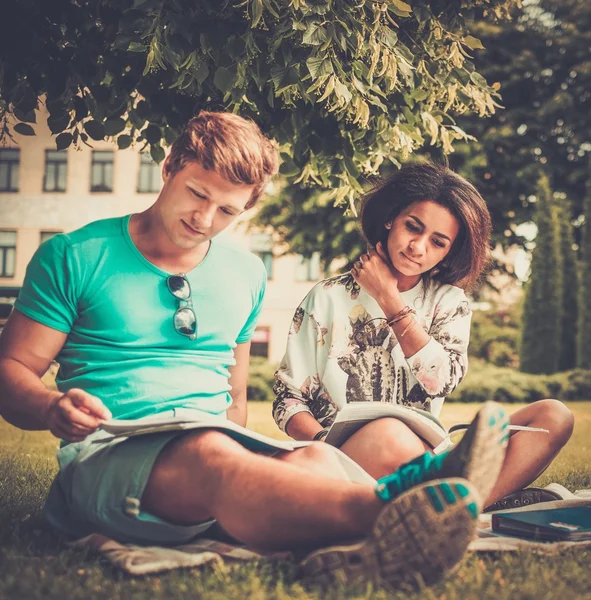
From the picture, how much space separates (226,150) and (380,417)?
1.16m

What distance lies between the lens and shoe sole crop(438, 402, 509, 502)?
2199 mm

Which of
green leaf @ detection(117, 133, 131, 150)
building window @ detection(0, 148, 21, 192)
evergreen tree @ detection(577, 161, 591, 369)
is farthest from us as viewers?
building window @ detection(0, 148, 21, 192)

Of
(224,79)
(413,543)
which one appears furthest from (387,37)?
(413,543)

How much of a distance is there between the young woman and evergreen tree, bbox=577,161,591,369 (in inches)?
667

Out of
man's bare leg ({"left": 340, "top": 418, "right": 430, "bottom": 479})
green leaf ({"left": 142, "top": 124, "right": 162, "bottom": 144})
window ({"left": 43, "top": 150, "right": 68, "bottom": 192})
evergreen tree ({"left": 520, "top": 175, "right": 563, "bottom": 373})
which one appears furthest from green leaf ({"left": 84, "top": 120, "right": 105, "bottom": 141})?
window ({"left": 43, "top": 150, "right": 68, "bottom": 192})

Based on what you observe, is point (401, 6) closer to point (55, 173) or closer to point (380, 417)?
point (380, 417)

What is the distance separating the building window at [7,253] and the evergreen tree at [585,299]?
1570cm

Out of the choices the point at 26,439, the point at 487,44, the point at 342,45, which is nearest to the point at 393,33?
the point at 342,45

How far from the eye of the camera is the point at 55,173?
2558 cm

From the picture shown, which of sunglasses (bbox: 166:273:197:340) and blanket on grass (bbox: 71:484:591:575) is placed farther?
sunglasses (bbox: 166:273:197:340)

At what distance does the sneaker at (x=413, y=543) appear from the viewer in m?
2.08

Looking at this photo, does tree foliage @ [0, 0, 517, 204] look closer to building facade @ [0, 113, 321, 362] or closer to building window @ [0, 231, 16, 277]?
building window @ [0, 231, 16, 277]

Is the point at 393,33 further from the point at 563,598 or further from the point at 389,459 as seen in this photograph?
the point at 563,598

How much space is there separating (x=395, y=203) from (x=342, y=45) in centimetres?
79
